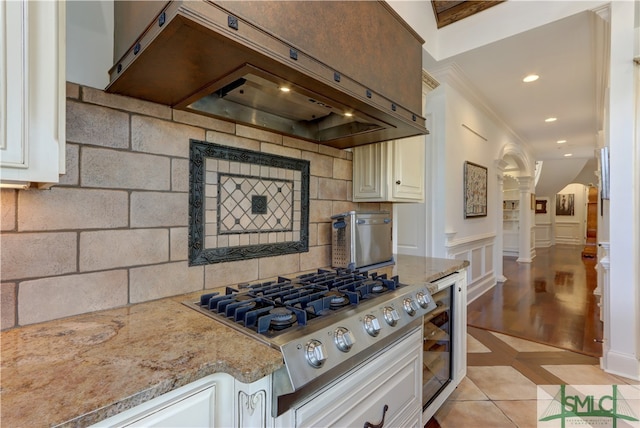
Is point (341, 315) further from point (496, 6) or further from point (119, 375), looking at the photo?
point (496, 6)

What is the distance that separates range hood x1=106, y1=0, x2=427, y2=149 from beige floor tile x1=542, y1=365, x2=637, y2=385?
2.10 meters

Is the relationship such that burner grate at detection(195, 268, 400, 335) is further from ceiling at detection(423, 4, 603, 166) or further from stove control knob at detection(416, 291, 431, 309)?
ceiling at detection(423, 4, 603, 166)

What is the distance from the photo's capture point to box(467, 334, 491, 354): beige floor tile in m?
2.62

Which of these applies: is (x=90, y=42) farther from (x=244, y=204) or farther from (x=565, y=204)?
(x=565, y=204)

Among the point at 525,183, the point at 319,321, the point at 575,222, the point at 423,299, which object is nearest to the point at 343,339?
the point at 319,321

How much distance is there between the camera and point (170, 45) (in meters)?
0.83

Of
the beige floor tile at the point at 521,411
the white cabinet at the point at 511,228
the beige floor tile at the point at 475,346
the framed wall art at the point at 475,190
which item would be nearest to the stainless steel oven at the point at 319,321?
the beige floor tile at the point at 521,411

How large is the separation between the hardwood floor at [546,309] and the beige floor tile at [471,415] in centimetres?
132

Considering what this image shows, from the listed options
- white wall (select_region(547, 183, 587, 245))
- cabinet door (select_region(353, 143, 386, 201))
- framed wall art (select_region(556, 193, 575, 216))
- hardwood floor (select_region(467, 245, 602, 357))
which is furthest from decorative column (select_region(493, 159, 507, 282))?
framed wall art (select_region(556, 193, 575, 216))

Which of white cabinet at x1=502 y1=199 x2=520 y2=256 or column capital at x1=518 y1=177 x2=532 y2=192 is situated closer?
column capital at x1=518 y1=177 x2=532 y2=192

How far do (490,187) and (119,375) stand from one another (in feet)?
17.2

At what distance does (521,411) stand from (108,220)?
95.6 inches

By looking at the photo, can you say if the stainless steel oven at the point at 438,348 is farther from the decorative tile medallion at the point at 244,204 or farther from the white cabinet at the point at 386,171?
the decorative tile medallion at the point at 244,204

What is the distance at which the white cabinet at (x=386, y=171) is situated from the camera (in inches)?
76.5
